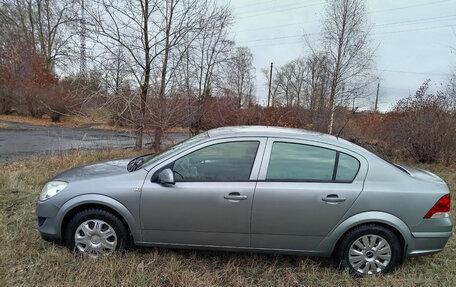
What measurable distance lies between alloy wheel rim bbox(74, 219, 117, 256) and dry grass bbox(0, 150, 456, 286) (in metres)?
0.11

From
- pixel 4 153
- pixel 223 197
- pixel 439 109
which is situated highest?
pixel 439 109

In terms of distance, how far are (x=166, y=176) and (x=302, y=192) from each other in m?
1.37

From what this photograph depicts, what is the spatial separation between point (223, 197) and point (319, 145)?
116 cm

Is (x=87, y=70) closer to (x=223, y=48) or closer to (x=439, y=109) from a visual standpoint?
(x=223, y=48)

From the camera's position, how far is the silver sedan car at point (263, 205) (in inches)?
106

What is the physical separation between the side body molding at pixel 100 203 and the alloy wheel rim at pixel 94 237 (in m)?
0.21

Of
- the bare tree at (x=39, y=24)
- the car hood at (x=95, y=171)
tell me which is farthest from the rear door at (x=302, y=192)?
the bare tree at (x=39, y=24)

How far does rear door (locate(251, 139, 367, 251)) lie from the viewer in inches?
105

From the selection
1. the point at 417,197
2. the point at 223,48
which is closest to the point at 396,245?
the point at 417,197

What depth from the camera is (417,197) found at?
269 centimetres

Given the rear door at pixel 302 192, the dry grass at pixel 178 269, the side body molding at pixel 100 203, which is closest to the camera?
the dry grass at pixel 178 269

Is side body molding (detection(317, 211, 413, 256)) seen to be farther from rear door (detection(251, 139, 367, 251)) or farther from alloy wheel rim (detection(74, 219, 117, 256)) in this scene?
alloy wheel rim (detection(74, 219, 117, 256))

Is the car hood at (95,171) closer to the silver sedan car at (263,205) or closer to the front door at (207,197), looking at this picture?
the silver sedan car at (263,205)

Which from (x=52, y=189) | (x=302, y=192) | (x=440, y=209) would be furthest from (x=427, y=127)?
(x=52, y=189)
